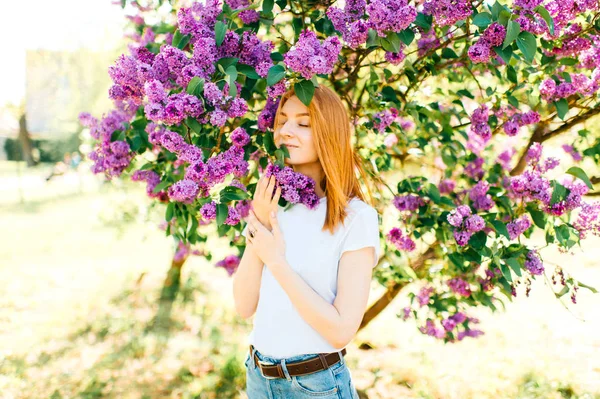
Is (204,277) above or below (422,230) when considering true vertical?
below

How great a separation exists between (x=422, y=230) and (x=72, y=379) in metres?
3.56

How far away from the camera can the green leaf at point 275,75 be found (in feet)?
5.00

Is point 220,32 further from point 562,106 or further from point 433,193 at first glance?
point 562,106

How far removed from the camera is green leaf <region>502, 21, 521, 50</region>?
5.37 ft

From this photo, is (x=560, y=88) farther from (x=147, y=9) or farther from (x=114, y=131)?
(x=147, y=9)

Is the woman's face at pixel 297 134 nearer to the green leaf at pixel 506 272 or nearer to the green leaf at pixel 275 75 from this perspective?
the green leaf at pixel 275 75

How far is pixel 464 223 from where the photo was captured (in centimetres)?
226

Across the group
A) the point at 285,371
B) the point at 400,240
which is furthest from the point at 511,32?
the point at 285,371

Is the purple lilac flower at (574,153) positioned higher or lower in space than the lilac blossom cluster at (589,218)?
higher

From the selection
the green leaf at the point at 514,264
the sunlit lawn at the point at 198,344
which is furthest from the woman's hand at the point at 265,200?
the sunlit lawn at the point at 198,344

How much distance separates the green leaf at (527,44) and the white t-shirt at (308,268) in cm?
70

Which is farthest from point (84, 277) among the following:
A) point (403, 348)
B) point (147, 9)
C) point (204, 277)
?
point (147, 9)

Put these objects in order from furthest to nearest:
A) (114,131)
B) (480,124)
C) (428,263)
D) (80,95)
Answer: (80,95) < (428,263) < (480,124) < (114,131)

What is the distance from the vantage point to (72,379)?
14.9ft
